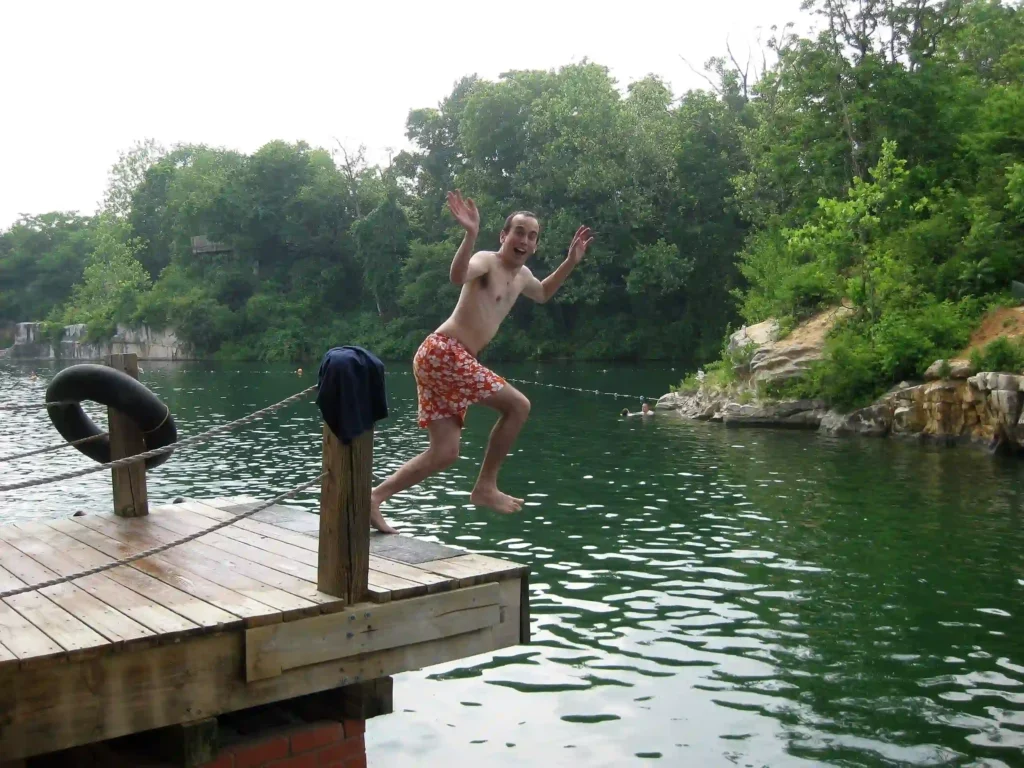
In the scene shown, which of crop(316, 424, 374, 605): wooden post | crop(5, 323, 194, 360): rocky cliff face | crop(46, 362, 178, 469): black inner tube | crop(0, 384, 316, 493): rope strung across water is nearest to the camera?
crop(316, 424, 374, 605): wooden post

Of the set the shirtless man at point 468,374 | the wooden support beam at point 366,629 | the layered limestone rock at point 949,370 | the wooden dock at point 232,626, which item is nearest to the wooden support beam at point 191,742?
→ the wooden dock at point 232,626

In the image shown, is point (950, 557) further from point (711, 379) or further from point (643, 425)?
point (711, 379)

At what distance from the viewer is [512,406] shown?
6023 millimetres

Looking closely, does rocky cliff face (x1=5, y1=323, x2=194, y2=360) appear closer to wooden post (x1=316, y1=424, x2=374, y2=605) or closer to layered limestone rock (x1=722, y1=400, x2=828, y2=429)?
layered limestone rock (x1=722, y1=400, x2=828, y2=429)

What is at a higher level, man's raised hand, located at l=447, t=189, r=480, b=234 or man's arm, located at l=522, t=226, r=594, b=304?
man's raised hand, located at l=447, t=189, r=480, b=234

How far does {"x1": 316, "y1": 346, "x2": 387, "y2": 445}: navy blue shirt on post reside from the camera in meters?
4.55

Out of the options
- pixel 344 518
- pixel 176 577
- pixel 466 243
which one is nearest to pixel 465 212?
pixel 466 243

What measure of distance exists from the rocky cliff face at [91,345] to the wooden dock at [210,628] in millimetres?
63675

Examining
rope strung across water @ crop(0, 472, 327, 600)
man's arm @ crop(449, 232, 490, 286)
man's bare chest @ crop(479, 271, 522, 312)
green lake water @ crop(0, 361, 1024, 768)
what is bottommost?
green lake water @ crop(0, 361, 1024, 768)

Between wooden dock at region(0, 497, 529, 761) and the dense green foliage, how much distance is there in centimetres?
1956

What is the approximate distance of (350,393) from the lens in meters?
4.56

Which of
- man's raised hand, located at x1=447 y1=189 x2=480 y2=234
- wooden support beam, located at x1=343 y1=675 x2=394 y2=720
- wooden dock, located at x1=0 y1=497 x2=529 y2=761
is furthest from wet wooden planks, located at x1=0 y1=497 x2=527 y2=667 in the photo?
man's raised hand, located at x1=447 y1=189 x2=480 y2=234

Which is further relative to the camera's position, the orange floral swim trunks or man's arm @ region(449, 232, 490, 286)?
the orange floral swim trunks

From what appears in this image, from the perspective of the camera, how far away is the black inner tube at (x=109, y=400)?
6.37m
